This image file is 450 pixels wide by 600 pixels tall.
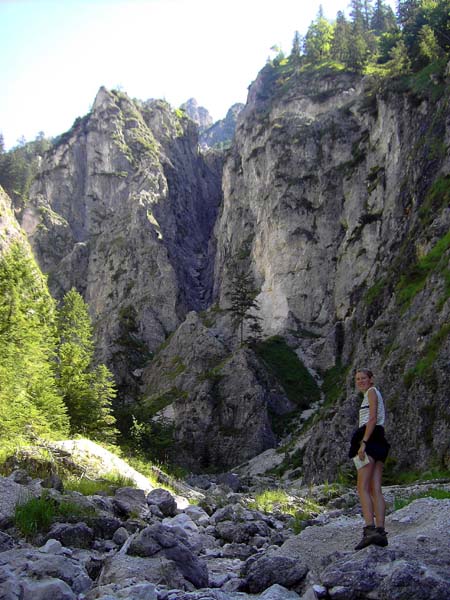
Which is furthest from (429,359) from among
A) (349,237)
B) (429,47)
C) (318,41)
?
(318,41)

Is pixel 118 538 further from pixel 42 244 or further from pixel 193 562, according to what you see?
pixel 42 244

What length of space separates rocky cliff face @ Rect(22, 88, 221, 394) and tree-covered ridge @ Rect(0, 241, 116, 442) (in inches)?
1617

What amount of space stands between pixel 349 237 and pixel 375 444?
82.0m

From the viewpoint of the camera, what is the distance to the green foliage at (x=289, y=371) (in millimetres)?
74019

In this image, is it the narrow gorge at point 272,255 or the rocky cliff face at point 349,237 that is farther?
the narrow gorge at point 272,255

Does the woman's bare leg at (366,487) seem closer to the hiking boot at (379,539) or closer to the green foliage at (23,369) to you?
the hiking boot at (379,539)

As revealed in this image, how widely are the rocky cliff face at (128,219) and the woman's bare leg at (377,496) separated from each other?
264ft

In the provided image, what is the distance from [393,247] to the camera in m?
66.3

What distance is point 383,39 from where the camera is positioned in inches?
4540

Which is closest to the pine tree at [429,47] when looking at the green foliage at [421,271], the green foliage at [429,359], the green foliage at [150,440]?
the green foliage at [421,271]

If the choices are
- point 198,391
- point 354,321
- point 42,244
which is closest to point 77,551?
point 198,391

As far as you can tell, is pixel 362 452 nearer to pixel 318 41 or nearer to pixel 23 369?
pixel 23 369

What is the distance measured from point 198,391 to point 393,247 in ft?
102

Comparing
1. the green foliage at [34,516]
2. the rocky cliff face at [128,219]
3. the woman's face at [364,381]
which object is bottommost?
the green foliage at [34,516]
